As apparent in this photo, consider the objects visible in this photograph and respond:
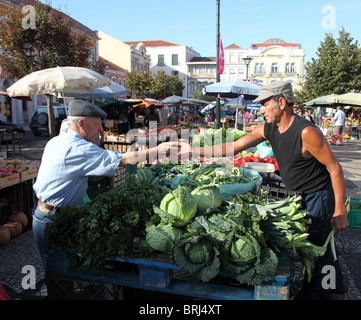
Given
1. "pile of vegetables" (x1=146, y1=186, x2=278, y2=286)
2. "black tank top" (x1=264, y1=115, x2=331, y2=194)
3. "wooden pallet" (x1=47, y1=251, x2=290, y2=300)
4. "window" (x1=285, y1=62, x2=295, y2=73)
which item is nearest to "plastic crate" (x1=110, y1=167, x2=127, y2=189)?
"wooden pallet" (x1=47, y1=251, x2=290, y2=300)

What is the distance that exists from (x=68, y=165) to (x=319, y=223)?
88.6 inches

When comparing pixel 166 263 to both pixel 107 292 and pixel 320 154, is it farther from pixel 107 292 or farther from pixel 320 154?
pixel 320 154

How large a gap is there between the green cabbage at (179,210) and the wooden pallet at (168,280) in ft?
0.99

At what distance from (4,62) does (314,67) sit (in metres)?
25.7

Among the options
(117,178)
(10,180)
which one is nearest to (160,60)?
(117,178)

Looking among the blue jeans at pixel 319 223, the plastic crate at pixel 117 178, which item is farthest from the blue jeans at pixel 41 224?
the plastic crate at pixel 117 178

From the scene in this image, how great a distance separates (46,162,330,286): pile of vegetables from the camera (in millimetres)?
2070

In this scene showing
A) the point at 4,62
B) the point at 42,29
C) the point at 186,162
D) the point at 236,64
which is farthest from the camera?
the point at 236,64

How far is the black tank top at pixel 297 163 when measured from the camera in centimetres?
263

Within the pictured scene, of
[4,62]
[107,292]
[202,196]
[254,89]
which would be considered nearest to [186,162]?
[202,196]

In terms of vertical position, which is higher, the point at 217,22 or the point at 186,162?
the point at 217,22

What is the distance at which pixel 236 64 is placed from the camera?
65.7m

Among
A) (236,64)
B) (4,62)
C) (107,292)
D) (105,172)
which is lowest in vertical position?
(107,292)

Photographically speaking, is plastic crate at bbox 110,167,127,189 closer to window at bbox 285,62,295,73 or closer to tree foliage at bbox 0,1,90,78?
tree foliage at bbox 0,1,90,78
